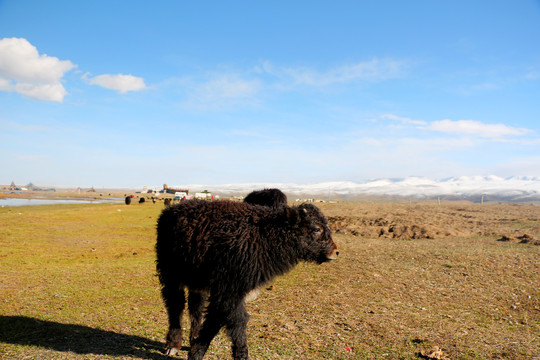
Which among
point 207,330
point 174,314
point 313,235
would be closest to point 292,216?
point 313,235

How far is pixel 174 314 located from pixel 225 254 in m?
1.98

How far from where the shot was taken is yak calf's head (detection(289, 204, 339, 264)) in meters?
6.00

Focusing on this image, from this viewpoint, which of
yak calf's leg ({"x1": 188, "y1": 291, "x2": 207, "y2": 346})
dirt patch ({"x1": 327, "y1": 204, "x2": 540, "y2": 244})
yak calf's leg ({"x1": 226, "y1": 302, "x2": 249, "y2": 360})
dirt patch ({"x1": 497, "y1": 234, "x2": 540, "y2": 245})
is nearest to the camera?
yak calf's leg ({"x1": 226, "y1": 302, "x2": 249, "y2": 360})

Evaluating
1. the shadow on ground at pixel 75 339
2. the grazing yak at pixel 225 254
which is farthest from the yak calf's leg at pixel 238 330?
the shadow on ground at pixel 75 339

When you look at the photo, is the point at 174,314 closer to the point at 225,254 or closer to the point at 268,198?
the point at 225,254

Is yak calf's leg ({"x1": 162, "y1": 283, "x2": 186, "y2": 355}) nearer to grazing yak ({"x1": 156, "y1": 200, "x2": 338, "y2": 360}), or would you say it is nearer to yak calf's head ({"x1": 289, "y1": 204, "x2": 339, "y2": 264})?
grazing yak ({"x1": 156, "y1": 200, "x2": 338, "y2": 360})

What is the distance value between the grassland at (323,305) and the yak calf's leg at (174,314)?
9.3 inches

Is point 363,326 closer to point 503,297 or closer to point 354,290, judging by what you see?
point 354,290

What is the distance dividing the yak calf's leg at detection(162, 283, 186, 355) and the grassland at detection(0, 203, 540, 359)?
0.24m

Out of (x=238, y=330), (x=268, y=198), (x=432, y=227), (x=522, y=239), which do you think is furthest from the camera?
(x=432, y=227)

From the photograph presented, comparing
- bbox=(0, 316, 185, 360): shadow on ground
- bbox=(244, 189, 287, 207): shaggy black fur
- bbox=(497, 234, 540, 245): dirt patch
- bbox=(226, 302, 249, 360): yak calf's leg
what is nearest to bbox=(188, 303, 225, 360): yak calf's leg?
bbox=(226, 302, 249, 360): yak calf's leg

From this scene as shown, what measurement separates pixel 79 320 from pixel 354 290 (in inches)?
285

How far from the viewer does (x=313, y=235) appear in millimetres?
6047

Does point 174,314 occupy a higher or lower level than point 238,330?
lower
